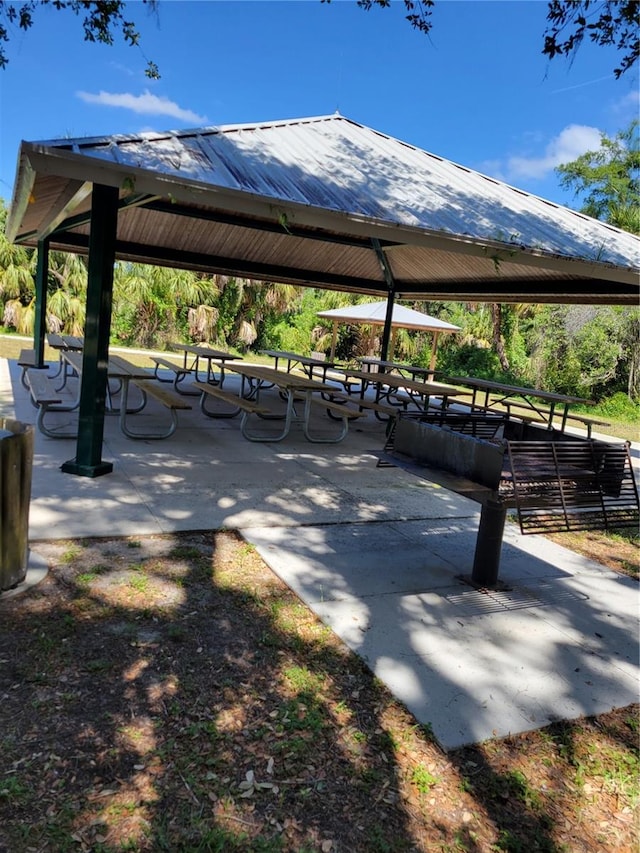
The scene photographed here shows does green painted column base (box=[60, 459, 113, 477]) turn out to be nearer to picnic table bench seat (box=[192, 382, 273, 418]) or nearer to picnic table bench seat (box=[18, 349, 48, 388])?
picnic table bench seat (box=[192, 382, 273, 418])

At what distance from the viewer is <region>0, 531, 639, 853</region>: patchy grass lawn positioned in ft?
6.04

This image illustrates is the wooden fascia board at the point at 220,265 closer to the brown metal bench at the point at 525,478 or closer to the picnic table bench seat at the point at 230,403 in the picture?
the picnic table bench seat at the point at 230,403

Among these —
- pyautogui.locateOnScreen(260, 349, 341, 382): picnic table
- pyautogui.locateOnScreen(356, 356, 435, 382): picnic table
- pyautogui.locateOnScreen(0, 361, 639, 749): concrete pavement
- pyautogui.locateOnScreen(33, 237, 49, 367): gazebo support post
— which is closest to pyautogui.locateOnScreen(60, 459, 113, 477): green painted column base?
pyautogui.locateOnScreen(0, 361, 639, 749): concrete pavement

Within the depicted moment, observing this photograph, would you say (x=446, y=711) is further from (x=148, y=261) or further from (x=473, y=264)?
(x=148, y=261)

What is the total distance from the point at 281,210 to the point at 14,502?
2859 mm

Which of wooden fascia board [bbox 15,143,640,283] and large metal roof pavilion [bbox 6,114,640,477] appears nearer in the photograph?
wooden fascia board [bbox 15,143,640,283]

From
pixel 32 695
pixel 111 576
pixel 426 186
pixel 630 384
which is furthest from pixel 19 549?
pixel 630 384

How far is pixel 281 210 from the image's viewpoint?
14.9ft

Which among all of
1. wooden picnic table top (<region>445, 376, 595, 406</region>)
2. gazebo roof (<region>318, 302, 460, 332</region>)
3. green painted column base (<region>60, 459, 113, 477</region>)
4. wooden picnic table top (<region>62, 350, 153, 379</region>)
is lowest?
green painted column base (<region>60, 459, 113, 477</region>)

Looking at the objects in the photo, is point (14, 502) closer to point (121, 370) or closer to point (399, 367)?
point (121, 370)

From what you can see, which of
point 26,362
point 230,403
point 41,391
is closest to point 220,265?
point 26,362

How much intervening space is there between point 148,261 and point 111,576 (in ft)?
33.0

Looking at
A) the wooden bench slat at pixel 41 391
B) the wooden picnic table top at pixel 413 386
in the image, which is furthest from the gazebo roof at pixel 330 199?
the wooden picnic table top at pixel 413 386

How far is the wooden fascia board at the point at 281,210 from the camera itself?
12.9 ft
